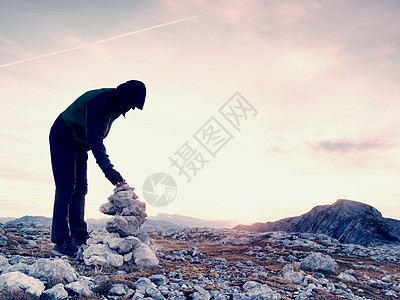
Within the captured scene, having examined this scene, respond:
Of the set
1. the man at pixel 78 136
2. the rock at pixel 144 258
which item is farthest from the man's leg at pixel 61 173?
the rock at pixel 144 258

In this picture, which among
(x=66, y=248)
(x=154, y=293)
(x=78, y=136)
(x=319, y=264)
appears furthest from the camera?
(x=319, y=264)

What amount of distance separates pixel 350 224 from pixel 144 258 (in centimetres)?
4825

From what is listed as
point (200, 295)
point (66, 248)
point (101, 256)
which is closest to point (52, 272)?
point (66, 248)

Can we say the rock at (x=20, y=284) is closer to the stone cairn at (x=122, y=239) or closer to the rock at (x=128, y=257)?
the stone cairn at (x=122, y=239)

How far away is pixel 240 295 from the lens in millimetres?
7906

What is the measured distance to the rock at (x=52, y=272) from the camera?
6.09m

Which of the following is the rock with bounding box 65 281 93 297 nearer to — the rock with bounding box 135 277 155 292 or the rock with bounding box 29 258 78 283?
the rock with bounding box 29 258 78 283

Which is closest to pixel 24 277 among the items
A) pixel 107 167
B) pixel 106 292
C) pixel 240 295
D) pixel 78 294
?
pixel 78 294

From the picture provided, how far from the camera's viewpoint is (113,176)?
741cm

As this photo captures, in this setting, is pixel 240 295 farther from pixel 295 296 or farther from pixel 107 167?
pixel 107 167

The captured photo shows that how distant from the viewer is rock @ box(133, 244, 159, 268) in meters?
10.7

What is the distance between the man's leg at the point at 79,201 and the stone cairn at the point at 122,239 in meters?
1.09

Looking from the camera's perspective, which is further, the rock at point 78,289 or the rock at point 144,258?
the rock at point 144,258

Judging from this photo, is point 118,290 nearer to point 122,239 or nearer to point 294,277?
point 122,239
